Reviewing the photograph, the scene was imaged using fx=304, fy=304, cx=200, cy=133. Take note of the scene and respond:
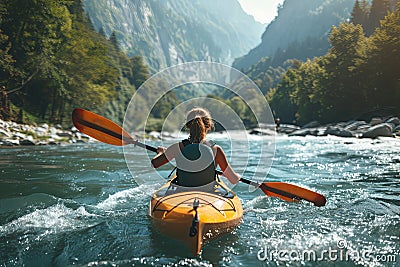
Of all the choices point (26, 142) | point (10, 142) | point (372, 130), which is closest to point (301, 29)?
point (372, 130)

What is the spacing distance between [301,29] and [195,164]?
6206 inches

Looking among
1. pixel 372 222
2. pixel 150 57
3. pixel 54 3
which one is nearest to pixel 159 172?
pixel 372 222

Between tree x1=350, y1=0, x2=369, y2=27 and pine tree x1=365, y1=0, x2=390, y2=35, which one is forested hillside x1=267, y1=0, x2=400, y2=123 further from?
pine tree x1=365, y1=0, x2=390, y2=35

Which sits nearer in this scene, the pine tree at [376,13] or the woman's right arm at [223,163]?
the woman's right arm at [223,163]

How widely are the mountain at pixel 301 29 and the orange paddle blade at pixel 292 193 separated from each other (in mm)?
118822

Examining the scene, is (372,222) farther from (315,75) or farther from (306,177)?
(315,75)

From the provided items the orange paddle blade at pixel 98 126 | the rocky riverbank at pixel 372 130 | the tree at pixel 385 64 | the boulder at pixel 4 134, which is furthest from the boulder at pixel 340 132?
the boulder at pixel 4 134

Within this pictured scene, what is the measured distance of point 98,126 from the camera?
5438mm

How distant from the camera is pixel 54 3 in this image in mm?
19219

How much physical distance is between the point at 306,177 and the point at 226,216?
5435 millimetres

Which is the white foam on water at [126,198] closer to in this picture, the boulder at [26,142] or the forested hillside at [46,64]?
the boulder at [26,142]

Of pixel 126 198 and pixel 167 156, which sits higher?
pixel 167 156

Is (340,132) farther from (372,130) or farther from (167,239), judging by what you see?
(167,239)

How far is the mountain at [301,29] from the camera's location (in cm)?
12025
